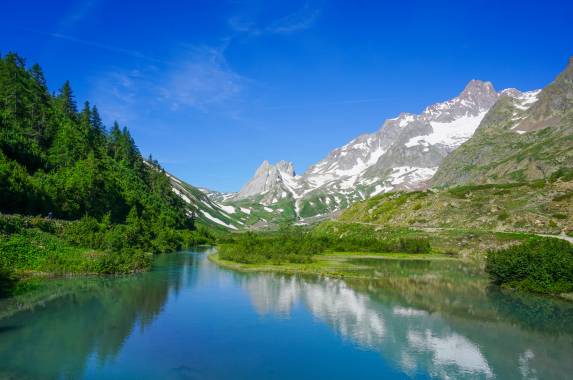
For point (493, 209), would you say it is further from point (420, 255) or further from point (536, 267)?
point (536, 267)

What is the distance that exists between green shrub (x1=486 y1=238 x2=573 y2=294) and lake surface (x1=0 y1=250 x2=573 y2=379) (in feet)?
12.6

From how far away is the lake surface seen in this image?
28969 millimetres

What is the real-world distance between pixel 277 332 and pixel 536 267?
4074cm

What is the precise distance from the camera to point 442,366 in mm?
30109

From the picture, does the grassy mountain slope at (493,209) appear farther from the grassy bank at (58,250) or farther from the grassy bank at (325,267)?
the grassy bank at (58,250)

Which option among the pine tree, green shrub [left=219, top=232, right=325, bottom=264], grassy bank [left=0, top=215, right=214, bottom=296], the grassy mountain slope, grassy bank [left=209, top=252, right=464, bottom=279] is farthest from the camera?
the pine tree

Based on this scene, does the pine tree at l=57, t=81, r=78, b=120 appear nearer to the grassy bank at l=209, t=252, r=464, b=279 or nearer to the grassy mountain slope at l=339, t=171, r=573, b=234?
the grassy bank at l=209, t=252, r=464, b=279

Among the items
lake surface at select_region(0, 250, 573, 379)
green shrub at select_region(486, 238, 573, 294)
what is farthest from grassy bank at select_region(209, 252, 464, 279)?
green shrub at select_region(486, 238, 573, 294)

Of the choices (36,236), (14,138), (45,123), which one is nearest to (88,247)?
(36,236)

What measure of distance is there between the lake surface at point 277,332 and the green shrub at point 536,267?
3.85 metres

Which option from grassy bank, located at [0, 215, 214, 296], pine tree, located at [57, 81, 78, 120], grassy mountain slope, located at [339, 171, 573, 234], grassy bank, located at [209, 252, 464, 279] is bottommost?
grassy bank, located at [209, 252, 464, 279]

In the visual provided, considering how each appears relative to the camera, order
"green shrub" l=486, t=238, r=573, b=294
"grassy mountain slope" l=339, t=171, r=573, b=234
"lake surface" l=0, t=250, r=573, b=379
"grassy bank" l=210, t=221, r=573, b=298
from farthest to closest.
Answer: "grassy mountain slope" l=339, t=171, r=573, b=234 → "grassy bank" l=210, t=221, r=573, b=298 → "green shrub" l=486, t=238, r=573, b=294 → "lake surface" l=0, t=250, r=573, b=379

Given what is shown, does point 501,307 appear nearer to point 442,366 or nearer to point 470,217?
point 442,366

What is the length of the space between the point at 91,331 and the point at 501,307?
4303cm
